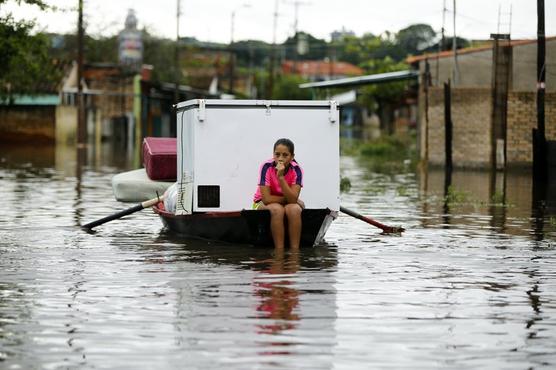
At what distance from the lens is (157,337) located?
9.69m

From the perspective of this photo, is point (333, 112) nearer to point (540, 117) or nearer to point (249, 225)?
point (249, 225)

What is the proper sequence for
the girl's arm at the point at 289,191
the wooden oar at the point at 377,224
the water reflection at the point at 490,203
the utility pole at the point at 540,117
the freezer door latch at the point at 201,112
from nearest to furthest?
the girl's arm at the point at 289,191 → the freezer door latch at the point at 201,112 → the wooden oar at the point at 377,224 → the water reflection at the point at 490,203 → the utility pole at the point at 540,117

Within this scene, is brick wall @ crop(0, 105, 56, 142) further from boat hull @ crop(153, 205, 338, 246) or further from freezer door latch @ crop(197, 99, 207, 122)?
freezer door latch @ crop(197, 99, 207, 122)

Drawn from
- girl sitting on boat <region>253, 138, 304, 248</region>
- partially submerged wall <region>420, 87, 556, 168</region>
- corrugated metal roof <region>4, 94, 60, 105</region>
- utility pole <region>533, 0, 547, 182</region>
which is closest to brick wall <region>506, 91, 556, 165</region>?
partially submerged wall <region>420, 87, 556, 168</region>

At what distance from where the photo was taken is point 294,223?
1582 cm

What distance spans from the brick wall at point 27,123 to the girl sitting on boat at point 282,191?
5803cm

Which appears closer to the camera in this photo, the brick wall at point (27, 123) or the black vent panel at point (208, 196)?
the black vent panel at point (208, 196)

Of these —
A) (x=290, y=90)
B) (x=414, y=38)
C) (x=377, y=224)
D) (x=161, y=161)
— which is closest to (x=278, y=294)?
(x=377, y=224)

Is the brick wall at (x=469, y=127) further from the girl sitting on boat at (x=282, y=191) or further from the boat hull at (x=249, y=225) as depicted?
the girl sitting on boat at (x=282, y=191)

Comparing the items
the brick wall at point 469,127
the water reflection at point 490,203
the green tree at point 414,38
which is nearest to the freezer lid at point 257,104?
the water reflection at point 490,203

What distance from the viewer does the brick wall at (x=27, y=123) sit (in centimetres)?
7238

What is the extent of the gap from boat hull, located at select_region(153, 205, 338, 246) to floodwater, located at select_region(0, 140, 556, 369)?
0.15 metres

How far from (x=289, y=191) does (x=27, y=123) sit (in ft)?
194

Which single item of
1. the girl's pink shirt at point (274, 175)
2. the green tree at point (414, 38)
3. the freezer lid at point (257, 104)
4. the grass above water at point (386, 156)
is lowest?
the grass above water at point (386, 156)
